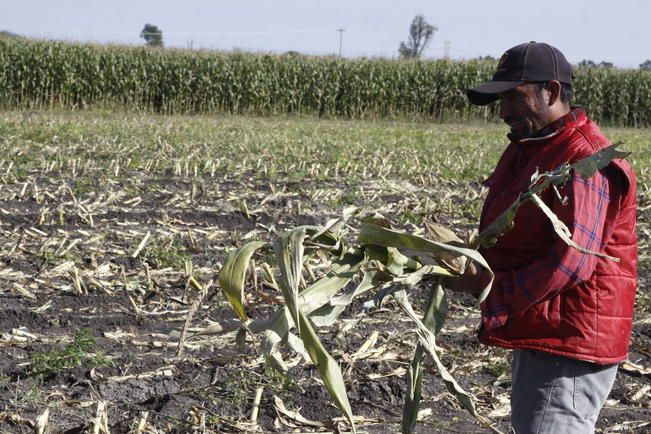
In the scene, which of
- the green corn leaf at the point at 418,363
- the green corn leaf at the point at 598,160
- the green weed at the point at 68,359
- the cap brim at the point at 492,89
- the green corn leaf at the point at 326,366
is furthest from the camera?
the green weed at the point at 68,359

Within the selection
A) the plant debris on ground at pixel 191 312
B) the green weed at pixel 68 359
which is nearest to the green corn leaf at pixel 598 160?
the plant debris on ground at pixel 191 312

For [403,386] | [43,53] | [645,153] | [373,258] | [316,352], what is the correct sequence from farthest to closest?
[43,53] < [645,153] < [403,386] < [373,258] < [316,352]

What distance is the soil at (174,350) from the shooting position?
3.34 metres

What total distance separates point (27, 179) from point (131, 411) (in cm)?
540

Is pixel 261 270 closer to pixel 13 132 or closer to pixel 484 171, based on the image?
pixel 484 171

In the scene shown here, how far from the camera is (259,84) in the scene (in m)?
24.0

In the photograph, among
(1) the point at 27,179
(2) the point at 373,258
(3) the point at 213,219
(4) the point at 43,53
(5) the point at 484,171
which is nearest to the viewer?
(2) the point at 373,258

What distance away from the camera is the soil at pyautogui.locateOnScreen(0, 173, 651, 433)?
11.0 ft

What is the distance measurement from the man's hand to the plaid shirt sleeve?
12 centimetres

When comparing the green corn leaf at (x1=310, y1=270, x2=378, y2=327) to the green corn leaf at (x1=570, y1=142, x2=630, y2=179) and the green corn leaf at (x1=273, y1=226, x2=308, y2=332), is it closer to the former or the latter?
the green corn leaf at (x1=273, y1=226, x2=308, y2=332)

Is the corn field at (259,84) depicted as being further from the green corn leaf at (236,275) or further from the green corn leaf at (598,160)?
the green corn leaf at (598,160)

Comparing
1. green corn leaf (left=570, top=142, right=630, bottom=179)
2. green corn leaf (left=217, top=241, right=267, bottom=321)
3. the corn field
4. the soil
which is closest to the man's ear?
green corn leaf (left=570, top=142, right=630, bottom=179)

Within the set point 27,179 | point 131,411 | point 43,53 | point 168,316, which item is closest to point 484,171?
point 27,179

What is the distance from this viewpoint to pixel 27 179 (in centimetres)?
811
